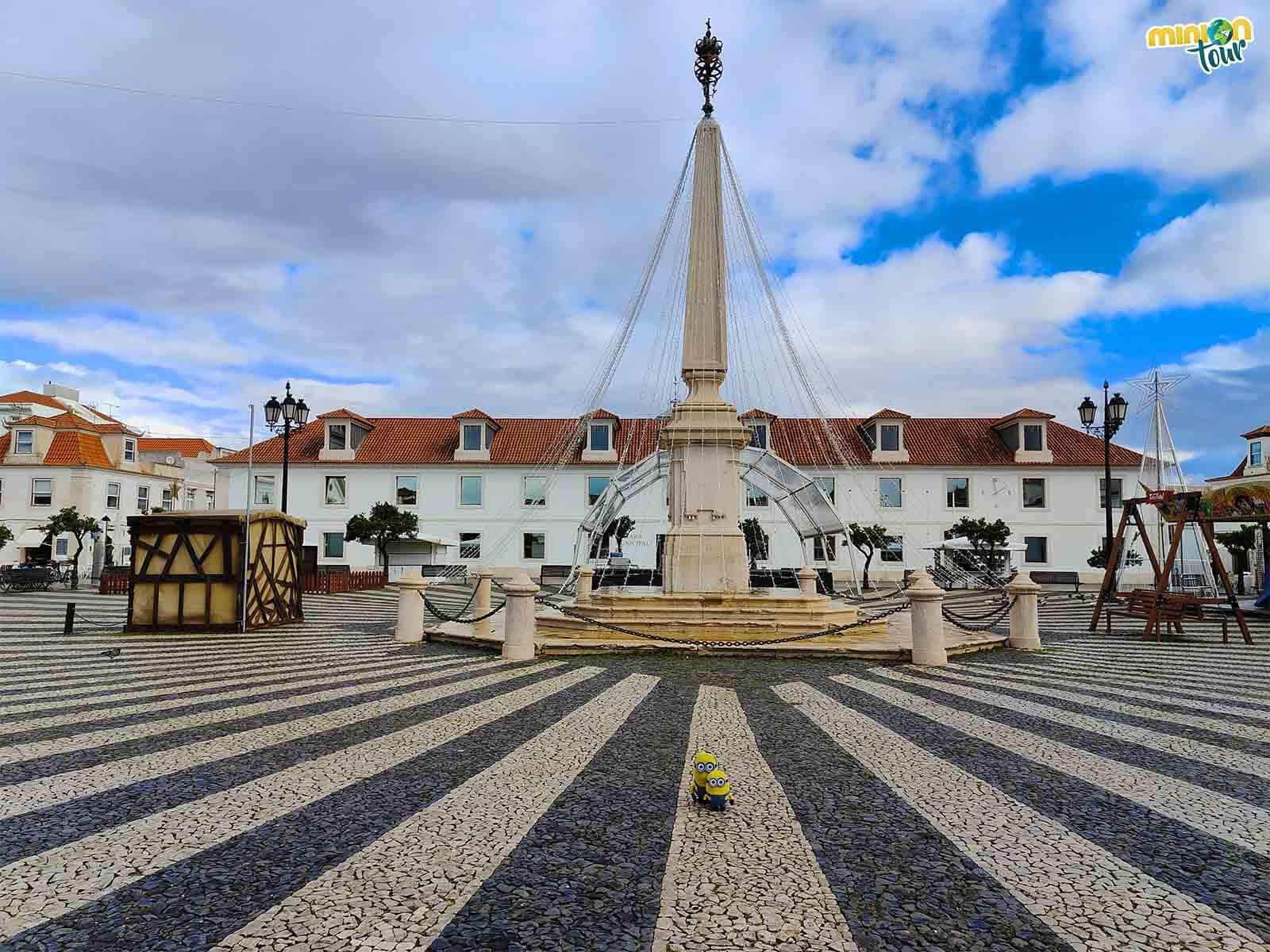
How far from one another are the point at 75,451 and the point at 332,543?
15509mm

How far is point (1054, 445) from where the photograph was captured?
124 ft

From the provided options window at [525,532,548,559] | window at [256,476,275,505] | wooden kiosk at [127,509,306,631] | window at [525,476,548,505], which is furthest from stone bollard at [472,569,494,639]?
window at [256,476,275,505]

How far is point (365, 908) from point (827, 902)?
179 centimetres

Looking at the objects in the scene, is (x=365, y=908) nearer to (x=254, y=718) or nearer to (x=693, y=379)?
(x=254, y=718)

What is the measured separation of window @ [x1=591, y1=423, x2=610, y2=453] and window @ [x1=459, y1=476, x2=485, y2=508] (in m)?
5.94

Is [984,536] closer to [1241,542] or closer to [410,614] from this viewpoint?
[1241,542]

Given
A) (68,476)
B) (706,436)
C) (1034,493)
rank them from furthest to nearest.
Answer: (68,476)
(1034,493)
(706,436)

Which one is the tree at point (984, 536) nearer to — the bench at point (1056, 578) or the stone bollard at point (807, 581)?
the bench at point (1056, 578)

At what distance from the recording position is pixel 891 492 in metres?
37.4

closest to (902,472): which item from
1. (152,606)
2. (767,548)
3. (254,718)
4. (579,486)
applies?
(767,548)

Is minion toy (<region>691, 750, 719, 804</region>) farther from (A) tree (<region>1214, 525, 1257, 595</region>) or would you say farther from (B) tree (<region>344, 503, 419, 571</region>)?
(A) tree (<region>1214, 525, 1257, 595</region>)

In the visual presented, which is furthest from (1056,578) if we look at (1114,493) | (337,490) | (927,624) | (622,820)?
(622,820)

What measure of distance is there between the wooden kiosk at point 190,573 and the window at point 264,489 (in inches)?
1040

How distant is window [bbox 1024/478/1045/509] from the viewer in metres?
36.6
